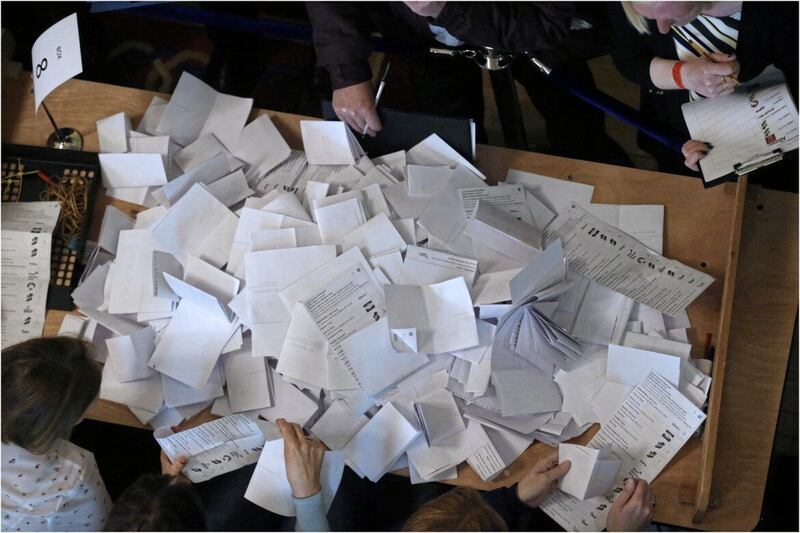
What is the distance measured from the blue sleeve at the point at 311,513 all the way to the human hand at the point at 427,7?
97 centimetres

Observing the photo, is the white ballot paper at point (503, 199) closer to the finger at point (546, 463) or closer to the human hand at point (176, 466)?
the finger at point (546, 463)

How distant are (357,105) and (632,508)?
3.37 ft

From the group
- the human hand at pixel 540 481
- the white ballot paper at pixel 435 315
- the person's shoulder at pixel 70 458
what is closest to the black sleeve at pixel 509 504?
the human hand at pixel 540 481

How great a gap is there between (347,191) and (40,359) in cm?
73

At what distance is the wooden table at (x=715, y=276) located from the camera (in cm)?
164

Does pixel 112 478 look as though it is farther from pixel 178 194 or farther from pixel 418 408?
pixel 418 408

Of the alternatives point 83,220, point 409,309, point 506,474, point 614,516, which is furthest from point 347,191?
point 614,516

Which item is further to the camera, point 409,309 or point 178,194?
point 178,194

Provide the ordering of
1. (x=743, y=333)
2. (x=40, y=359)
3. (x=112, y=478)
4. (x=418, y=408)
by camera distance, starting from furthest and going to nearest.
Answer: (x=112, y=478)
(x=743, y=333)
(x=418, y=408)
(x=40, y=359)

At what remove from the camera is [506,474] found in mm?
1643

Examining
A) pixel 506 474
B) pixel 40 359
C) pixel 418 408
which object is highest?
pixel 40 359


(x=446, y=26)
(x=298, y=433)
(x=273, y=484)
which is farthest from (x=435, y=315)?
(x=446, y=26)

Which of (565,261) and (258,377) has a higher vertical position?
(565,261)

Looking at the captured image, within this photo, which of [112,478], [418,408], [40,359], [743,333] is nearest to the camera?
[40,359]
